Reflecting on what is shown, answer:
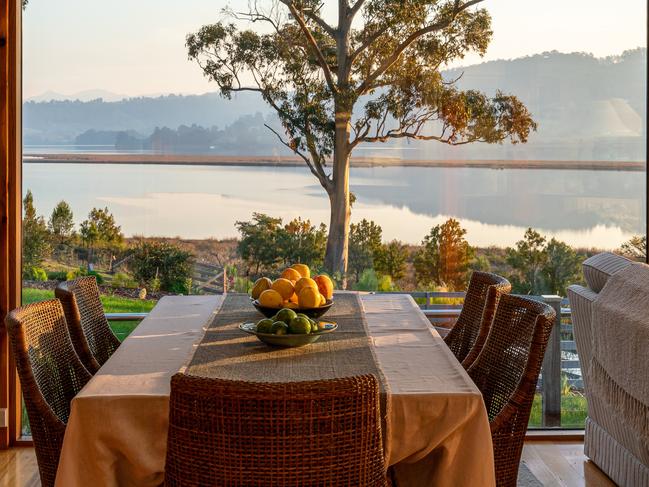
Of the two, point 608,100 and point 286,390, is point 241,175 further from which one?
point 286,390

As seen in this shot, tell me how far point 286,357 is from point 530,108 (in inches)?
104

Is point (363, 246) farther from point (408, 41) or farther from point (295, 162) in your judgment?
point (408, 41)

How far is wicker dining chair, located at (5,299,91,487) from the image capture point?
8.68 ft

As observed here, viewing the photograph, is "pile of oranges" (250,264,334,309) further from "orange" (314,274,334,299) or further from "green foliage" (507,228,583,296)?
"green foliage" (507,228,583,296)

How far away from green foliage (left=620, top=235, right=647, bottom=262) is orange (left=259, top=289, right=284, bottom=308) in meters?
2.45

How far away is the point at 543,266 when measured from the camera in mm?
4793

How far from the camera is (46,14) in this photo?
4648mm

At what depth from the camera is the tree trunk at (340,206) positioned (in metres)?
4.80

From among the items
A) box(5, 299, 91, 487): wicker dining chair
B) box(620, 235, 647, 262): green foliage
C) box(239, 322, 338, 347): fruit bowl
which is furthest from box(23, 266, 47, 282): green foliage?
box(620, 235, 647, 262): green foliage

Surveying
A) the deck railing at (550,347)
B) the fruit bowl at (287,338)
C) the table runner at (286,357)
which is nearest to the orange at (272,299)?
the table runner at (286,357)

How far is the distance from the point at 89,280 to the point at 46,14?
1.74 m

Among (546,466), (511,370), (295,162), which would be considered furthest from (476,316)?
(295,162)

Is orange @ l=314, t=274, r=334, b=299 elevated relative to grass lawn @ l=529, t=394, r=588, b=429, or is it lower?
elevated

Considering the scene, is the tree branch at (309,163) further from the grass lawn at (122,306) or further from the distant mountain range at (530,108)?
the grass lawn at (122,306)
